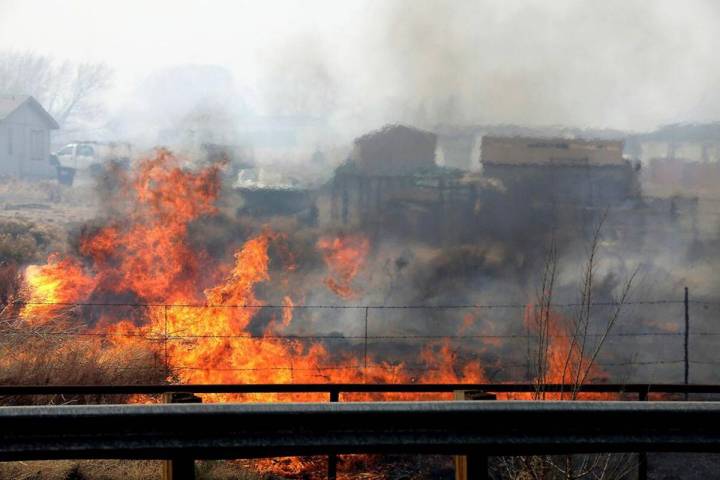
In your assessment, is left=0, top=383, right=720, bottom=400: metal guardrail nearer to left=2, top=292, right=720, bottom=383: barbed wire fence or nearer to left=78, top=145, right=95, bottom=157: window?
left=2, top=292, right=720, bottom=383: barbed wire fence

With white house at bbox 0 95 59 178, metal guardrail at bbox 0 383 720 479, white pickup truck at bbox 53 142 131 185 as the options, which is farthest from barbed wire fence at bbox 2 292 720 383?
white house at bbox 0 95 59 178

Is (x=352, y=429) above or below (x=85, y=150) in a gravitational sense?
below

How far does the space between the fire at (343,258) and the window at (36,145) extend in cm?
2357

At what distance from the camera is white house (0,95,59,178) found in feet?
116

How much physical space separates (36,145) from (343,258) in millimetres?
25093

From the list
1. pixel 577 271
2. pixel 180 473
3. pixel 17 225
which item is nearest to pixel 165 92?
pixel 17 225

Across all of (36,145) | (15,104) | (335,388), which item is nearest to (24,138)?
(36,145)

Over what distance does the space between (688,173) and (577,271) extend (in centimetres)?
348

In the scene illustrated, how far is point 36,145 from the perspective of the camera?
37844 mm

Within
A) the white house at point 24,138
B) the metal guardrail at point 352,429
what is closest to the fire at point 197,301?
the metal guardrail at point 352,429

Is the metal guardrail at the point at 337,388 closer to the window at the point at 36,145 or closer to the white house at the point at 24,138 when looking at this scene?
the white house at the point at 24,138

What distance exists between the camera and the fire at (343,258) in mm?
17438

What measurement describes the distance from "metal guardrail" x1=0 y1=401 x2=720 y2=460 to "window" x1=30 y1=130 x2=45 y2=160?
116 feet

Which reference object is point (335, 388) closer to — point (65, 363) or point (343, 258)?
point (65, 363)
